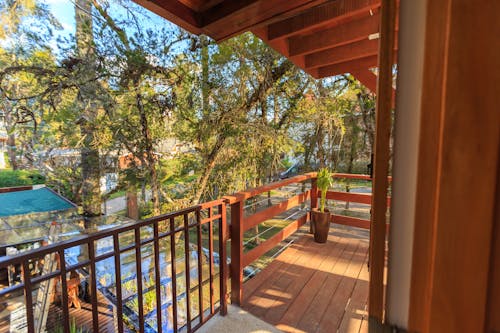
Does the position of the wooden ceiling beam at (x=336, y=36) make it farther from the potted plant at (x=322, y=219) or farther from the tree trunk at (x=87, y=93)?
the tree trunk at (x=87, y=93)

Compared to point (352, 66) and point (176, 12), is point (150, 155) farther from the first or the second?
point (352, 66)

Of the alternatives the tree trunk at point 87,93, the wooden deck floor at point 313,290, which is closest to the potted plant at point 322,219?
the wooden deck floor at point 313,290

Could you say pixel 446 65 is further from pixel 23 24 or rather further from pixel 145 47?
pixel 23 24

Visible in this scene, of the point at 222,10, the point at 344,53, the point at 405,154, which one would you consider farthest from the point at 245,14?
the point at 405,154

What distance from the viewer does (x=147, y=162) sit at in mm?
4922

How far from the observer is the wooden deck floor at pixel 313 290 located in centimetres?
197

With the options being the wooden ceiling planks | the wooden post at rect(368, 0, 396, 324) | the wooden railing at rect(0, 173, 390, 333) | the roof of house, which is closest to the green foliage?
the roof of house

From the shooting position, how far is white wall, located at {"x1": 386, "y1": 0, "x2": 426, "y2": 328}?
0.52 m

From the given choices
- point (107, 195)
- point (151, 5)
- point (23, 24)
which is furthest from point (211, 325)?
point (23, 24)

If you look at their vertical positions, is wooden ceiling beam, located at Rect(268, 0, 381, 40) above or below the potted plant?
above

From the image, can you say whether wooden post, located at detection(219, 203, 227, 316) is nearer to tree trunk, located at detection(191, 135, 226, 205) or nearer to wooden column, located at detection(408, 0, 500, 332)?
wooden column, located at detection(408, 0, 500, 332)

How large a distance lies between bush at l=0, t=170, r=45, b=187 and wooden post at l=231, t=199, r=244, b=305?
4.51 metres

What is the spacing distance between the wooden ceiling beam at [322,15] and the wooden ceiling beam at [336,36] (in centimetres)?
15

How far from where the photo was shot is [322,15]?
162 centimetres
